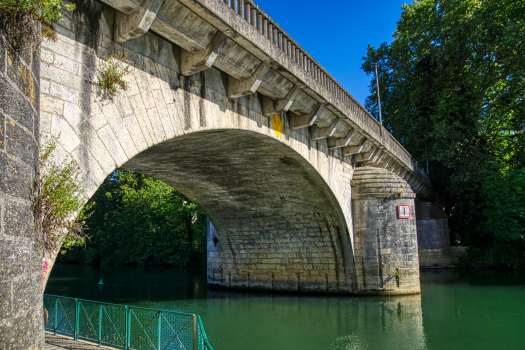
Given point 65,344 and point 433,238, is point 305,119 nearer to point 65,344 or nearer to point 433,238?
point 65,344

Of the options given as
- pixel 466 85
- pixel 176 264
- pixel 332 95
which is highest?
pixel 466 85

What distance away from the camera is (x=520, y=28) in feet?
65.3

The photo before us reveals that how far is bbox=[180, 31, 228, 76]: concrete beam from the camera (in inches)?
259

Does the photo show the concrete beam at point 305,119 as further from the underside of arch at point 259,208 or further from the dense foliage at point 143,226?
the dense foliage at point 143,226

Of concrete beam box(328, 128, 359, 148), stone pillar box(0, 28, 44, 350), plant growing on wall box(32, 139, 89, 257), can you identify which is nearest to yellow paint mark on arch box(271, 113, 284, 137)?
concrete beam box(328, 128, 359, 148)

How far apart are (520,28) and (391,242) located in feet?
42.9

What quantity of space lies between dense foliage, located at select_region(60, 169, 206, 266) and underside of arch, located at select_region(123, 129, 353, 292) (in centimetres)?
1548

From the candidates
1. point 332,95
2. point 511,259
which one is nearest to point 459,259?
point 511,259

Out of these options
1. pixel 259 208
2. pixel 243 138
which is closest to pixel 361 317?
pixel 259 208

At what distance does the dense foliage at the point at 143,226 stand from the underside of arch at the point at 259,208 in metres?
15.5

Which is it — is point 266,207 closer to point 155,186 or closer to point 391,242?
point 391,242

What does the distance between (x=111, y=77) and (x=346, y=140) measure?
8.49 metres

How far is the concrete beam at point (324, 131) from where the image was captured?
1152 centimetres

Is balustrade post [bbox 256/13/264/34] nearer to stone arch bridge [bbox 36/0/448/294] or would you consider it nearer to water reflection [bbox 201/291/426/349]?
stone arch bridge [bbox 36/0/448/294]
